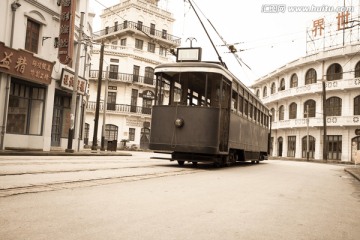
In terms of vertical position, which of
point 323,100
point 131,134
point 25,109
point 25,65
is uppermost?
point 323,100

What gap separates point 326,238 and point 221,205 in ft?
5.31

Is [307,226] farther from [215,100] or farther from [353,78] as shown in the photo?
[353,78]

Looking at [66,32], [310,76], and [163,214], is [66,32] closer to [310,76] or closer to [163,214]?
[163,214]

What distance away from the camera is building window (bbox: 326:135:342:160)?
123ft

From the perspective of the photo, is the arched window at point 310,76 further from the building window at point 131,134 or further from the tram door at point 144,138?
the building window at point 131,134

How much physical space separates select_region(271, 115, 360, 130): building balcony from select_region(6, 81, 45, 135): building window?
29.4 metres

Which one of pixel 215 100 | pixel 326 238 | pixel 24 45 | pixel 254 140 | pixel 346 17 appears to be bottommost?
pixel 326 238

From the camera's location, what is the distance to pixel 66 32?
1819cm

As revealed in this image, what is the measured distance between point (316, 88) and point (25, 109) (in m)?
30.7

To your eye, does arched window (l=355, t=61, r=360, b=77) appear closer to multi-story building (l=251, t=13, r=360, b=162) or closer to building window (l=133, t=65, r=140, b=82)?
multi-story building (l=251, t=13, r=360, b=162)

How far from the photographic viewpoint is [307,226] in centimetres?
398

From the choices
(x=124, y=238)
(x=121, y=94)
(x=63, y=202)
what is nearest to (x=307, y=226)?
(x=124, y=238)

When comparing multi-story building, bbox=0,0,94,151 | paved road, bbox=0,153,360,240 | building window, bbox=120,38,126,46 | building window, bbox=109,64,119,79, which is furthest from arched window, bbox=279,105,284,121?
paved road, bbox=0,153,360,240

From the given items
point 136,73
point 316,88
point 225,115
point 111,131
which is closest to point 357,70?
point 316,88
